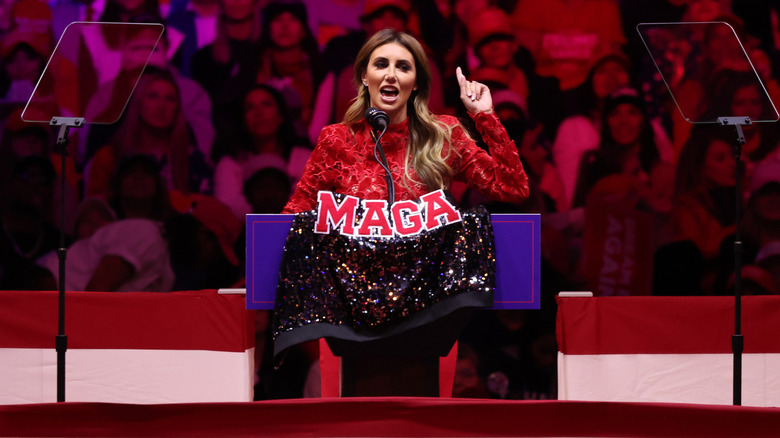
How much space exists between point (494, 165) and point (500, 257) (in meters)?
0.43

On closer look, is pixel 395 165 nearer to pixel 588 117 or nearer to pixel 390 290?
pixel 390 290

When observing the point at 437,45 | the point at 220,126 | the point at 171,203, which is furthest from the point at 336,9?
the point at 171,203

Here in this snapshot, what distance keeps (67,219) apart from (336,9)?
5.31 feet

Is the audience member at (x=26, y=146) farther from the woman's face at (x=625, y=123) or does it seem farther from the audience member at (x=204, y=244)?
the woman's face at (x=625, y=123)

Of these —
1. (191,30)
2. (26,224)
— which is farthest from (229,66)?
(26,224)

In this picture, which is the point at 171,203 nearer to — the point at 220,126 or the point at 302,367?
the point at 220,126

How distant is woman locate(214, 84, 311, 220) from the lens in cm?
351

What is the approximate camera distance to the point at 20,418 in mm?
1640

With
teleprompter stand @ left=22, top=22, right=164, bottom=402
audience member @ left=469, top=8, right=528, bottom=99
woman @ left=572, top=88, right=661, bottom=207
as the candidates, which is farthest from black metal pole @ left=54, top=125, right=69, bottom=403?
woman @ left=572, top=88, right=661, bottom=207

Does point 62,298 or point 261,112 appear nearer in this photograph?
point 62,298

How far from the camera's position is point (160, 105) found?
11.6 ft

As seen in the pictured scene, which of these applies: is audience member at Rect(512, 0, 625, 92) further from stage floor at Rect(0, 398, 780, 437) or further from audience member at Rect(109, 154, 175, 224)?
stage floor at Rect(0, 398, 780, 437)

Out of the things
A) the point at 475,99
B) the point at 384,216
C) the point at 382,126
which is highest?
the point at 475,99

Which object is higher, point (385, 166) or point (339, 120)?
point (339, 120)
